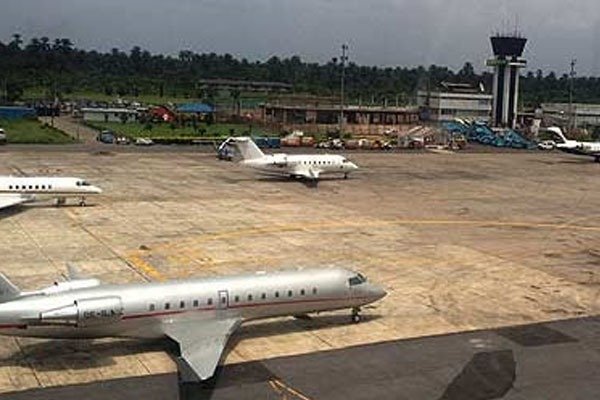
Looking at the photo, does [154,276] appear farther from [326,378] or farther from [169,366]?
[326,378]

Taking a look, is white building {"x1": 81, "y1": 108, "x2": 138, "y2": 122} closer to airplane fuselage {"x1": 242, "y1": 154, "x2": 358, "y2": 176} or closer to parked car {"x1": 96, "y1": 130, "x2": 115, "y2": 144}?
parked car {"x1": 96, "y1": 130, "x2": 115, "y2": 144}

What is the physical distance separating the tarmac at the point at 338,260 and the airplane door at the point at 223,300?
178 cm

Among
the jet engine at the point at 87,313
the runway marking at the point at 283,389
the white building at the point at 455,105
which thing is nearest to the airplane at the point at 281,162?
the jet engine at the point at 87,313

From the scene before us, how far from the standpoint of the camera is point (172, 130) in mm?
145375

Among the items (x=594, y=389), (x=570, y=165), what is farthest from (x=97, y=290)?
(x=570, y=165)

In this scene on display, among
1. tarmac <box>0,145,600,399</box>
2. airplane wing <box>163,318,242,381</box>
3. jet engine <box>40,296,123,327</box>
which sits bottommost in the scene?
tarmac <box>0,145,600,399</box>

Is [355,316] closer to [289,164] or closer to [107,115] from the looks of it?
[289,164]

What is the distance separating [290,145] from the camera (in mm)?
125375

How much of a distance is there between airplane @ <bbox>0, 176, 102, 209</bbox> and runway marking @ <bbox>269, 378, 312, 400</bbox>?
36116mm

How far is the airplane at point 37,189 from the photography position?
58156 millimetres

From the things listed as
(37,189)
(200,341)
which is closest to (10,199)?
(37,189)

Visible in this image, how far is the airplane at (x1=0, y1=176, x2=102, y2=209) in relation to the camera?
58.2 metres

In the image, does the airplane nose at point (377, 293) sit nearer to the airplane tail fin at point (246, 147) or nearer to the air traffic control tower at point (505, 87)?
the airplane tail fin at point (246, 147)

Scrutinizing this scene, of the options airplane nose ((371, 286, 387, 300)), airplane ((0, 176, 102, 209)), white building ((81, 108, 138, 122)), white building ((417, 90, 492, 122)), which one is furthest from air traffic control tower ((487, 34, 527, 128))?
airplane nose ((371, 286, 387, 300))
